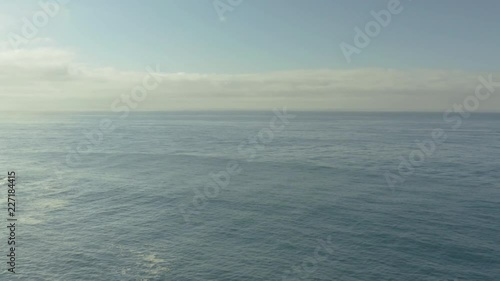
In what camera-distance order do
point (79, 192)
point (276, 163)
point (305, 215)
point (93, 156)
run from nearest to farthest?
1. point (305, 215)
2. point (79, 192)
3. point (276, 163)
4. point (93, 156)

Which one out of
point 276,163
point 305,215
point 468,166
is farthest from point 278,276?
point 468,166

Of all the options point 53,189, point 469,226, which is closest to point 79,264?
point 53,189

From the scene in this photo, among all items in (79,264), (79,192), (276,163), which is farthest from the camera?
(276,163)

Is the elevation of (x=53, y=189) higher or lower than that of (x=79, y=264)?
higher

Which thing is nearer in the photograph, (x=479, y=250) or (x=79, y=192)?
(x=479, y=250)

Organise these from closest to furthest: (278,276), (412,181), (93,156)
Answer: (278,276) → (412,181) → (93,156)

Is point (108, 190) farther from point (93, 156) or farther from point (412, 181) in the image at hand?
point (412, 181)

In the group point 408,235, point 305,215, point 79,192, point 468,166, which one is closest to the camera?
point 408,235

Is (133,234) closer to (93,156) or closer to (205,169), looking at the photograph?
(205,169)

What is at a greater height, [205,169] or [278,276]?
[205,169]
